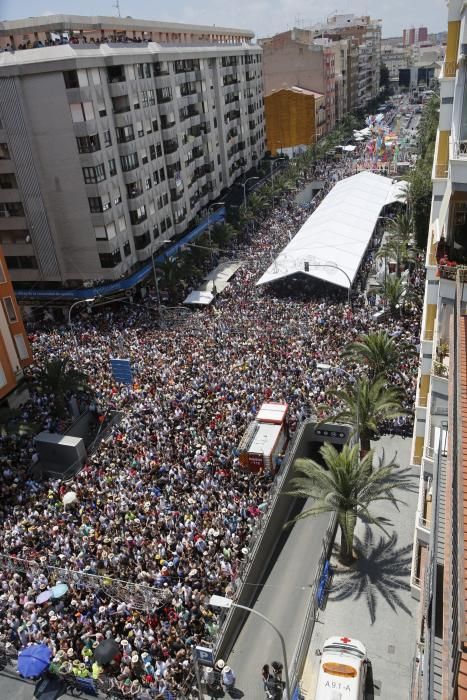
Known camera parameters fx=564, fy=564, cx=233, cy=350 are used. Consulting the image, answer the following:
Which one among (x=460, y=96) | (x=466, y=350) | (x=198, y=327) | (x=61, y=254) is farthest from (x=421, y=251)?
(x=466, y=350)

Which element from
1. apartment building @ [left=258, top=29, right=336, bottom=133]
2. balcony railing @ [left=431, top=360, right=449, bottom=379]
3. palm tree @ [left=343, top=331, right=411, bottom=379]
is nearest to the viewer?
balcony railing @ [left=431, top=360, right=449, bottom=379]

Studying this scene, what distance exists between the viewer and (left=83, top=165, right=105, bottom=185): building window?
140 feet

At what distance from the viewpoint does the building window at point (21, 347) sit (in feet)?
114

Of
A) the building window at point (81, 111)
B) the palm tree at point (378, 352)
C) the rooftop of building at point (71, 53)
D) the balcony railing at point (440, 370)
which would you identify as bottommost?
the palm tree at point (378, 352)

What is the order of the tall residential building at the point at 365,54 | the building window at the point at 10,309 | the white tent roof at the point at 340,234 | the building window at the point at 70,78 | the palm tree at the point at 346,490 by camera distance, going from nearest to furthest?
the palm tree at the point at 346,490 → the building window at the point at 10,309 → the building window at the point at 70,78 → the white tent roof at the point at 340,234 → the tall residential building at the point at 365,54

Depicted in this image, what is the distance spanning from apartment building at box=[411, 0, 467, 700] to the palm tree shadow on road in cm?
90

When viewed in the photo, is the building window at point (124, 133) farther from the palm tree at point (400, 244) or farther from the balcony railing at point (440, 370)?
the balcony railing at point (440, 370)

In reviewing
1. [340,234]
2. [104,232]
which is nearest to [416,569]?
[104,232]

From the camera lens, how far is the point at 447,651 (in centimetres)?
762

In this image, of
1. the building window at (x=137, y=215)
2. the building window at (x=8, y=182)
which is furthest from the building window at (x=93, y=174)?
the building window at (x=8, y=182)

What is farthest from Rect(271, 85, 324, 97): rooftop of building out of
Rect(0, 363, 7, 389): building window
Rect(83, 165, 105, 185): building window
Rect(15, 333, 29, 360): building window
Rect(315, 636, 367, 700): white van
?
Rect(315, 636, 367, 700): white van

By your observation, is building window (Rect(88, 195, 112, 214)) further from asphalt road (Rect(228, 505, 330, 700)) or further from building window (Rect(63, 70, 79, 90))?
asphalt road (Rect(228, 505, 330, 700))

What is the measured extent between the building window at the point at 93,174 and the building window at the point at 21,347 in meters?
14.6

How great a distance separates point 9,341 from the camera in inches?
1326
